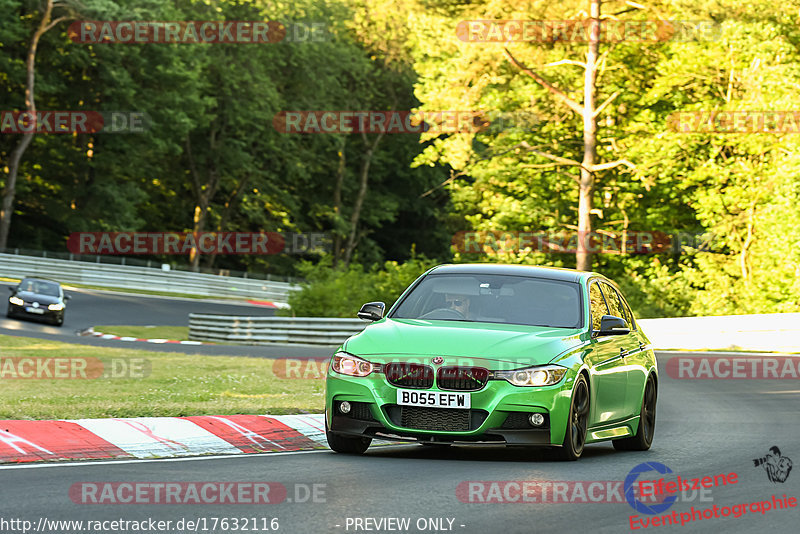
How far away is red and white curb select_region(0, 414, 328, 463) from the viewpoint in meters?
10.0

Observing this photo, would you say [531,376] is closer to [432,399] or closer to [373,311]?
[432,399]

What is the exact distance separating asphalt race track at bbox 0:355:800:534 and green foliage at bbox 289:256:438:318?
931 inches

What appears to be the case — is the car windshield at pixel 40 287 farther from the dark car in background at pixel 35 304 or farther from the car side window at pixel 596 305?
the car side window at pixel 596 305

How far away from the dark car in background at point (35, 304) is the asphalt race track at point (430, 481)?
88.5 feet

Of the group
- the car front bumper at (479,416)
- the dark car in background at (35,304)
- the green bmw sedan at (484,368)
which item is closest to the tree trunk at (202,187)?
the dark car in background at (35,304)

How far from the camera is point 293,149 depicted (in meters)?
75.7

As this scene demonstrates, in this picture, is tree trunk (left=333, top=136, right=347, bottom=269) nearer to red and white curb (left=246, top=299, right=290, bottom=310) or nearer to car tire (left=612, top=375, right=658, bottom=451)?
red and white curb (left=246, top=299, right=290, bottom=310)

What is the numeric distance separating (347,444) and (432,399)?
1.13 meters

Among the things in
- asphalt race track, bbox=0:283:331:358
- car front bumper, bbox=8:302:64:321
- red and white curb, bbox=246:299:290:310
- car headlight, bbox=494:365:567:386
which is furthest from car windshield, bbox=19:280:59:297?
car headlight, bbox=494:365:567:386

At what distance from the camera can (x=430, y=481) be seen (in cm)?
889

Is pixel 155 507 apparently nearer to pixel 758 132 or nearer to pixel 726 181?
pixel 758 132

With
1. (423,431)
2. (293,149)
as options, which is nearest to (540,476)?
(423,431)

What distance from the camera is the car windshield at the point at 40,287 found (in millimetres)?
37688

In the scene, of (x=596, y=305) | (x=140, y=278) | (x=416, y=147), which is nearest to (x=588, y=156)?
(x=140, y=278)
